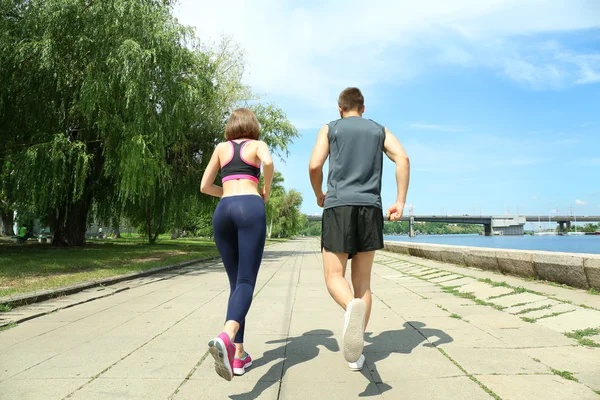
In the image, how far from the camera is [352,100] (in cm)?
338

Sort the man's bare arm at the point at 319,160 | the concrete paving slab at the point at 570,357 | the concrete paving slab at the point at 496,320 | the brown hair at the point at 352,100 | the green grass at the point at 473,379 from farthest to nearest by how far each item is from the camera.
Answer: the concrete paving slab at the point at 496,320
the brown hair at the point at 352,100
the man's bare arm at the point at 319,160
the concrete paving slab at the point at 570,357
the green grass at the point at 473,379

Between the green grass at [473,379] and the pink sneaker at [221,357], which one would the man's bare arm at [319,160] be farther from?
the green grass at [473,379]

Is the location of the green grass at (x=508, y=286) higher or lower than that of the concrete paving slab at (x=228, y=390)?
higher

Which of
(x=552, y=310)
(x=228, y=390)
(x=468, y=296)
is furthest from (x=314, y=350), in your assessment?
(x=468, y=296)

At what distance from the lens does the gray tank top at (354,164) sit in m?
3.11

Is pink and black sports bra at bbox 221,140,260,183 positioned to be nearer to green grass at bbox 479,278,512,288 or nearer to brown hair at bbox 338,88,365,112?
brown hair at bbox 338,88,365,112

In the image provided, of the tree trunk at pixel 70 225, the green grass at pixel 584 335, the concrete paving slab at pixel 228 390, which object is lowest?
the concrete paving slab at pixel 228 390

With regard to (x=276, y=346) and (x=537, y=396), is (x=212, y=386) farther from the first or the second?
(x=537, y=396)

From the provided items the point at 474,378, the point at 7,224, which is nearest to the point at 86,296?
the point at 474,378

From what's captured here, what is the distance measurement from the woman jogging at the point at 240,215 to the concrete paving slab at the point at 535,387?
1.63m

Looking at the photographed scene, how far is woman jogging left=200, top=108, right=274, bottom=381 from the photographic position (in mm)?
2994

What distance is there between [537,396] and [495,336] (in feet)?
4.89

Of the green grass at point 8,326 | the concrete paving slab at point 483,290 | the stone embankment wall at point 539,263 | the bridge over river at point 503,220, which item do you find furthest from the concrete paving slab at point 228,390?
the bridge over river at point 503,220

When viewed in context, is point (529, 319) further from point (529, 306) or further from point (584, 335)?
point (584, 335)
